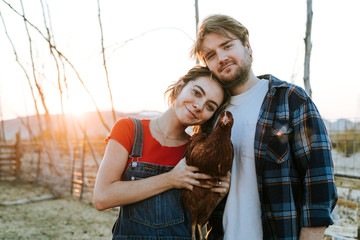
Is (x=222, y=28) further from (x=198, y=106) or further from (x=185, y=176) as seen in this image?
(x=185, y=176)

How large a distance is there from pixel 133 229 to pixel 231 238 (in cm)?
53

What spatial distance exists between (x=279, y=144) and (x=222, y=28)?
76 centimetres

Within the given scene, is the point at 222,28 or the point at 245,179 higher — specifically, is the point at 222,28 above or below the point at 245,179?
above

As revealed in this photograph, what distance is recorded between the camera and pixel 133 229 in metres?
1.32

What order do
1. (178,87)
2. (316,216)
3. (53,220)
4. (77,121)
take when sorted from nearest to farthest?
(316,216) < (178,87) < (77,121) < (53,220)

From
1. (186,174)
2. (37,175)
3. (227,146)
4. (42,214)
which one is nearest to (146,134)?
(186,174)

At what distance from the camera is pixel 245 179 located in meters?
1.45

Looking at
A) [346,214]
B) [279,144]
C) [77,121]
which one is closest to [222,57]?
[279,144]

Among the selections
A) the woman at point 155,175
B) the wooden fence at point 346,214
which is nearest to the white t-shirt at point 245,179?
the woman at point 155,175

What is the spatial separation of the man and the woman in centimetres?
13

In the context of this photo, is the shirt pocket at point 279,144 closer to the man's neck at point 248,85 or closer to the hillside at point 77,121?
the man's neck at point 248,85

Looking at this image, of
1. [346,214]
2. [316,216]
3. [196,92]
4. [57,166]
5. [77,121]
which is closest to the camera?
[316,216]

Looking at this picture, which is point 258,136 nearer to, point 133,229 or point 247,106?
point 247,106

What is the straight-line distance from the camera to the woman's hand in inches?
52.8
